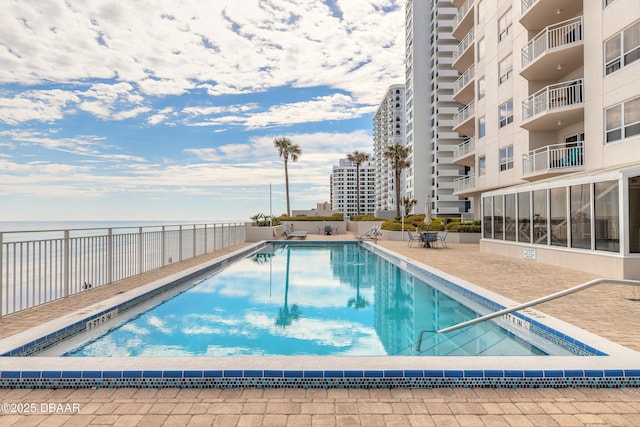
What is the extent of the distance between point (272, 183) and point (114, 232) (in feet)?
55.5

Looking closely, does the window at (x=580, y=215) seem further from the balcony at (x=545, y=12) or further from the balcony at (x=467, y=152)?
the balcony at (x=467, y=152)

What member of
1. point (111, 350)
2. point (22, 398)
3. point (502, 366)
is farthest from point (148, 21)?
point (502, 366)

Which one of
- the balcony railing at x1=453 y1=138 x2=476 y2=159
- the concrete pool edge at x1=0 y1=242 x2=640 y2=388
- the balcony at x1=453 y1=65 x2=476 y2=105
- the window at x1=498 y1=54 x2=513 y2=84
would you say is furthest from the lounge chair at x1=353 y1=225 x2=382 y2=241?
the concrete pool edge at x1=0 y1=242 x2=640 y2=388

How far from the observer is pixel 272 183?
2506 centimetres

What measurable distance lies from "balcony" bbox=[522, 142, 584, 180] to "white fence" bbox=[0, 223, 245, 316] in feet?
48.8

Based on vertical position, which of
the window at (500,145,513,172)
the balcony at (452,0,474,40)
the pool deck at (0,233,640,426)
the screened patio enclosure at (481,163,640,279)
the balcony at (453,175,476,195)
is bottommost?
the pool deck at (0,233,640,426)

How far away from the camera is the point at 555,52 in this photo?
1509 centimetres

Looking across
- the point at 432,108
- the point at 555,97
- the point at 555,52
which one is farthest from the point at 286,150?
the point at 555,52

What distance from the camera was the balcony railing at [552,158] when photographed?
14.8 m

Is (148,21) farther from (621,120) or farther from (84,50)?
(621,120)

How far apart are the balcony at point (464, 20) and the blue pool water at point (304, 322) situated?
21.6 metres

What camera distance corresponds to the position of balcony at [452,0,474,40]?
2456 cm

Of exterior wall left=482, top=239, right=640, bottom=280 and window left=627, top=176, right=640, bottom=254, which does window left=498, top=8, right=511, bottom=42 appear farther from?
window left=627, top=176, right=640, bottom=254

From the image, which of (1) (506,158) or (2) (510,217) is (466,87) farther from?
(2) (510,217)
